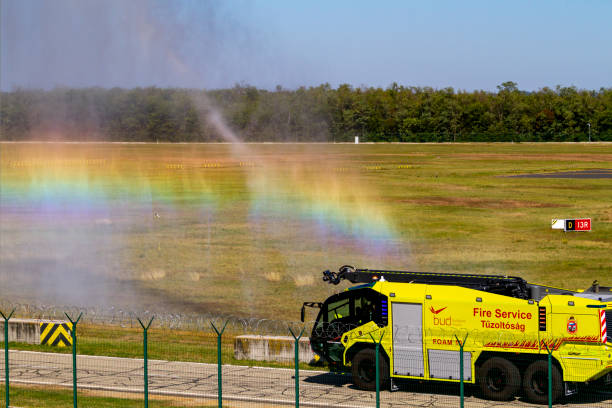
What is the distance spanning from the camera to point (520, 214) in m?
83.6

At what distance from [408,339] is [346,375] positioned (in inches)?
149

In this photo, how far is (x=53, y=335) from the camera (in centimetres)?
3731

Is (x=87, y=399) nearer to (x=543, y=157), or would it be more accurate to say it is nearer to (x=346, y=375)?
(x=346, y=375)

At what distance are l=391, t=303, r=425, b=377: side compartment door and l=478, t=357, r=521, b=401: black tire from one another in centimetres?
193

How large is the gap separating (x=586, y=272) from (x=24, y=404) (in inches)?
1594

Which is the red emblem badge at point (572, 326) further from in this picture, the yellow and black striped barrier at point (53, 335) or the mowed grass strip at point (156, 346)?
the yellow and black striped barrier at point (53, 335)

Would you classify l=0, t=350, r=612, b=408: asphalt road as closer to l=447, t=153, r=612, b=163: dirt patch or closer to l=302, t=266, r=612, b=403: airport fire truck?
l=302, t=266, r=612, b=403: airport fire truck

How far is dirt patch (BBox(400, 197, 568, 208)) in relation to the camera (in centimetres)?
8900

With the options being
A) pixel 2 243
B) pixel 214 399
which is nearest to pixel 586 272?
pixel 214 399

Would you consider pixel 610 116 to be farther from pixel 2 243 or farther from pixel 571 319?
pixel 571 319

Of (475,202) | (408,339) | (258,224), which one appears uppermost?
(475,202)

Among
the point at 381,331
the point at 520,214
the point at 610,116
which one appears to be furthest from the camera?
the point at 610,116

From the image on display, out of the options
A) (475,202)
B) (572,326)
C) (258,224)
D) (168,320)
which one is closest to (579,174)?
(475,202)

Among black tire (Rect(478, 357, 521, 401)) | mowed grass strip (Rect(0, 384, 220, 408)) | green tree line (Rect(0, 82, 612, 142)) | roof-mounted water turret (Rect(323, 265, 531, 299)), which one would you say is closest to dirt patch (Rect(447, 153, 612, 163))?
green tree line (Rect(0, 82, 612, 142))
